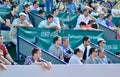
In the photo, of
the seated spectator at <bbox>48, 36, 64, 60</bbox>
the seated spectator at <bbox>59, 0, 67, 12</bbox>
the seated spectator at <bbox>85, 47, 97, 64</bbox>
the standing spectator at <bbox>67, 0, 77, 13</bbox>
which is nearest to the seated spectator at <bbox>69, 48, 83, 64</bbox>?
the seated spectator at <bbox>85, 47, 97, 64</bbox>

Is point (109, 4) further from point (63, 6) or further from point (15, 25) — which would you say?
point (15, 25)

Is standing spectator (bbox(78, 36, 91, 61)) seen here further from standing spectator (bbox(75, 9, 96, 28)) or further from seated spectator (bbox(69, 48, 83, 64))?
standing spectator (bbox(75, 9, 96, 28))

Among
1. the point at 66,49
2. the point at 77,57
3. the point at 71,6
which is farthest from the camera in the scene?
the point at 71,6

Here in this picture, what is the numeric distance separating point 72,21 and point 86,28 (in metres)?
1.39

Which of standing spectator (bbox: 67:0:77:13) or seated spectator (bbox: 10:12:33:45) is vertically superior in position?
seated spectator (bbox: 10:12:33:45)

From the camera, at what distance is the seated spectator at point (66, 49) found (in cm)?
1066

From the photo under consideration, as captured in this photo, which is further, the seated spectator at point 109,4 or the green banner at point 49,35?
the seated spectator at point 109,4

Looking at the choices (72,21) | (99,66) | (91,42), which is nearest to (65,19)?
(72,21)

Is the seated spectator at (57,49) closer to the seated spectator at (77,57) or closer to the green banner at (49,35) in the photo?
the green banner at (49,35)

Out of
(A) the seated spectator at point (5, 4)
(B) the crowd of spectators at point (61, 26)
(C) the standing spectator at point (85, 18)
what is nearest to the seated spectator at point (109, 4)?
(B) the crowd of spectators at point (61, 26)

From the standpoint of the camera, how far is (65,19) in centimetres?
1374

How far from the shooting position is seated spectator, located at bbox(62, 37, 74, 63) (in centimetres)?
1066

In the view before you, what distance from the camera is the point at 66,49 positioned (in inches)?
424

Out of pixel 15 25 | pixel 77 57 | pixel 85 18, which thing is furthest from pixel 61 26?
pixel 77 57
